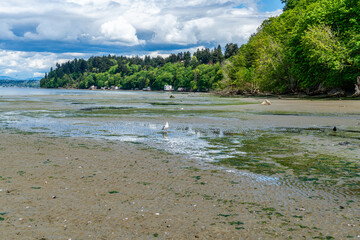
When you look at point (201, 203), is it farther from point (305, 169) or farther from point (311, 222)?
point (305, 169)

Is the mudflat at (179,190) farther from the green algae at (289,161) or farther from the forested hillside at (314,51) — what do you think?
the forested hillside at (314,51)

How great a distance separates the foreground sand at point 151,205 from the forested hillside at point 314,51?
4029 cm

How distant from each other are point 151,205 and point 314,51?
4479cm

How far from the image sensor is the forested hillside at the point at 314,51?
4328cm

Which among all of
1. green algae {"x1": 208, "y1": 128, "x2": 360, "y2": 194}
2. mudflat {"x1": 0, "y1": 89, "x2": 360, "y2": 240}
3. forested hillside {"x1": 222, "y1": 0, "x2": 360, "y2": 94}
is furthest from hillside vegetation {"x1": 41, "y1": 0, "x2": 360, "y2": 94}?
mudflat {"x1": 0, "y1": 89, "x2": 360, "y2": 240}

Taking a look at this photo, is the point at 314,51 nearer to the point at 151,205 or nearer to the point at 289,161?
the point at 289,161

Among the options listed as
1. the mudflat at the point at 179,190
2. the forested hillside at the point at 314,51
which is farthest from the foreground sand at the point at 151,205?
the forested hillside at the point at 314,51

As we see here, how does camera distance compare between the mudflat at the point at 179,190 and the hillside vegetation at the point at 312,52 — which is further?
the hillside vegetation at the point at 312,52

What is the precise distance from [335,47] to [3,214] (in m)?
46.1

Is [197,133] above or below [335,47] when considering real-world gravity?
below

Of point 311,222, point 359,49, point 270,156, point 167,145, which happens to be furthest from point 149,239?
point 359,49

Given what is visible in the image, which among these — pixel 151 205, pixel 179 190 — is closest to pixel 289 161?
pixel 179 190

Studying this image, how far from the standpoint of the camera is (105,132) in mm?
14469

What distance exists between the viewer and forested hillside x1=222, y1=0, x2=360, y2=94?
43.3 m
